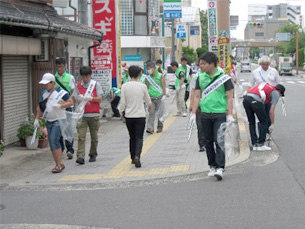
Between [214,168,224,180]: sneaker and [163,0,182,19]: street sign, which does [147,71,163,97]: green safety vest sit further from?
[163,0,182,19]: street sign

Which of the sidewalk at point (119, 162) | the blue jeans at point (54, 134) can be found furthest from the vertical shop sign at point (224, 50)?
the blue jeans at point (54, 134)

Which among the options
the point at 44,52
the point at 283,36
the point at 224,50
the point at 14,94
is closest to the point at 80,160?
the point at 14,94

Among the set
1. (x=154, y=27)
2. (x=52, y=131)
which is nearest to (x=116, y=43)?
(x=52, y=131)

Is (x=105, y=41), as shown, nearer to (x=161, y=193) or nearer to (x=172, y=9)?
(x=161, y=193)

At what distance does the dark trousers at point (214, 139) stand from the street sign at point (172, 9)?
22732mm

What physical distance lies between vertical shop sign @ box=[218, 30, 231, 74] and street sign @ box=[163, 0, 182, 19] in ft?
41.0

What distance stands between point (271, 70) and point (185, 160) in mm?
2717

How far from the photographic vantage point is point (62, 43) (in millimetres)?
14000

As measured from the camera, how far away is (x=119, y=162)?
10.0 metres

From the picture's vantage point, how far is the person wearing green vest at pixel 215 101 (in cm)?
792

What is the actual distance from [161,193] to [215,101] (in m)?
1.63

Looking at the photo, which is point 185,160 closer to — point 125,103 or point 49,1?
point 125,103

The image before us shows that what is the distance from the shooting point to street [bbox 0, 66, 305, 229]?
5.98 metres

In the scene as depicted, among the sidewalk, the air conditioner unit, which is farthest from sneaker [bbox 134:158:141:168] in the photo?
the air conditioner unit
